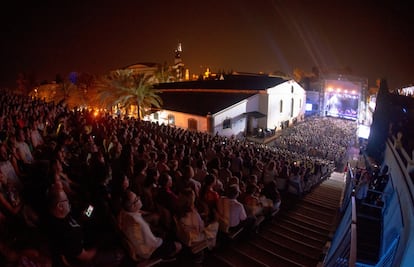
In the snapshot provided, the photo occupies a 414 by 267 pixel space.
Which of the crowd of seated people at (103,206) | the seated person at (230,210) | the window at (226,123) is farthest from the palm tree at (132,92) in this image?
the seated person at (230,210)

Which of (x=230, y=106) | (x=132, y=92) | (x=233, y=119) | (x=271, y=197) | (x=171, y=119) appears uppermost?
(x=132, y=92)

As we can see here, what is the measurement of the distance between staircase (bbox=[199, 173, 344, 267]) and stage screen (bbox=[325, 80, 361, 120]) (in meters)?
42.0

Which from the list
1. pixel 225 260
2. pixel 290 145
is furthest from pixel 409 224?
pixel 290 145

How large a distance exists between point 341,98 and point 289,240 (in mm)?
47384

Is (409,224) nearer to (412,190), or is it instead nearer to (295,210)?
(412,190)

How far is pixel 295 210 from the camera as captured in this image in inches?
384

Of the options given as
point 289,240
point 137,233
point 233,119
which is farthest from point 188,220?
point 233,119

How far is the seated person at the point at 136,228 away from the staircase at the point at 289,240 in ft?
4.95

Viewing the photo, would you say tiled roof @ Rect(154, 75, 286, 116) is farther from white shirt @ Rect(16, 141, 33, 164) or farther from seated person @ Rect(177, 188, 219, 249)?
seated person @ Rect(177, 188, 219, 249)

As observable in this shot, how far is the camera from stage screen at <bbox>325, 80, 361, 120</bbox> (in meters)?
48.0

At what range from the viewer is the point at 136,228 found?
4.48 meters

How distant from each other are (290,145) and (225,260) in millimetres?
21244

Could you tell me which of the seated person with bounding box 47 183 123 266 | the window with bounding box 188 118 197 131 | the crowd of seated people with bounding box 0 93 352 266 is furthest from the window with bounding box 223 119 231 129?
the seated person with bounding box 47 183 123 266

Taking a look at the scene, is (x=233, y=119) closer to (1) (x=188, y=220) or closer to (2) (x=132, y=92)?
(2) (x=132, y=92)
